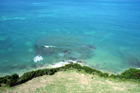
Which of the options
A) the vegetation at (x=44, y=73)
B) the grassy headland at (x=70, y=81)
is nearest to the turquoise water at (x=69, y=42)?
the vegetation at (x=44, y=73)

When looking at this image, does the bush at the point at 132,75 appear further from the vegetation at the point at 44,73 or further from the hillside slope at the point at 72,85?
the hillside slope at the point at 72,85

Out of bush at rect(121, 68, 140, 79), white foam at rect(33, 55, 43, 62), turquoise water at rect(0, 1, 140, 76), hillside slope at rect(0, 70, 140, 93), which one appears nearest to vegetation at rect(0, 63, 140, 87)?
bush at rect(121, 68, 140, 79)

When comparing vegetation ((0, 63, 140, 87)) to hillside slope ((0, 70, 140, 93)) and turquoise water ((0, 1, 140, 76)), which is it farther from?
turquoise water ((0, 1, 140, 76))

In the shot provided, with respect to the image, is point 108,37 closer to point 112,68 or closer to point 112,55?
point 112,55

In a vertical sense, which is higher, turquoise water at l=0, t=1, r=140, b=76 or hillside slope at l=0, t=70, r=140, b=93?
turquoise water at l=0, t=1, r=140, b=76

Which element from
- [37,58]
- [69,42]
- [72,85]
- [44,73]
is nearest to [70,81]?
[72,85]

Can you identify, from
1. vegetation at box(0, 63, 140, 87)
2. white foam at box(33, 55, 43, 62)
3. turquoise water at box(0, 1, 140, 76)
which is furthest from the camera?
white foam at box(33, 55, 43, 62)

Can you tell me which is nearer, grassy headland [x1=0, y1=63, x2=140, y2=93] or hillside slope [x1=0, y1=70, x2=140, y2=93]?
hillside slope [x1=0, y1=70, x2=140, y2=93]

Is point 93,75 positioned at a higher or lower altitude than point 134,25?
lower

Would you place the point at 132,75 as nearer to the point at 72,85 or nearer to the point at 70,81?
the point at 72,85

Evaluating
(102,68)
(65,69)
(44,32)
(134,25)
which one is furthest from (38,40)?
(134,25)
